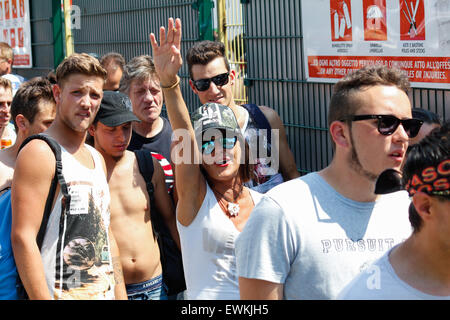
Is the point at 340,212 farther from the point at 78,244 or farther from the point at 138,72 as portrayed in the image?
the point at 138,72

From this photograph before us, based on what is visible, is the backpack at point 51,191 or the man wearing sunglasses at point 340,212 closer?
the man wearing sunglasses at point 340,212

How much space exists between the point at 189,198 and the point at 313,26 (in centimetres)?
236

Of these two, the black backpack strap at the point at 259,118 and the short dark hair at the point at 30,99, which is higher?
the short dark hair at the point at 30,99

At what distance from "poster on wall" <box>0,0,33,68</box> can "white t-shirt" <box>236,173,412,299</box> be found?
390 inches

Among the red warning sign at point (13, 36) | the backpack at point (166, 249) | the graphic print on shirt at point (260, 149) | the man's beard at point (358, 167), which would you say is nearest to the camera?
the man's beard at point (358, 167)

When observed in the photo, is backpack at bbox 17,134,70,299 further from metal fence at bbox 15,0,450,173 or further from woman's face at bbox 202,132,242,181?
metal fence at bbox 15,0,450,173

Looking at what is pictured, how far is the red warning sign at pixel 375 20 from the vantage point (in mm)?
4707

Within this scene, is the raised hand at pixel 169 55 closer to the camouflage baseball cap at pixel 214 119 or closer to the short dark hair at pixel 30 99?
the camouflage baseball cap at pixel 214 119

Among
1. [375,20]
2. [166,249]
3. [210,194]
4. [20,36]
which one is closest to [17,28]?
[20,36]

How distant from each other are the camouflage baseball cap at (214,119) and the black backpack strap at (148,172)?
88 centimetres

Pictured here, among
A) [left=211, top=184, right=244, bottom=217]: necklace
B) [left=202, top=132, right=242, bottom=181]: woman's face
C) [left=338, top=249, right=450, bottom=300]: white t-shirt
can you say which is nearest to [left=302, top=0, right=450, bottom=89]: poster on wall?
[left=202, top=132, right=242, bottom=181]: woman's face

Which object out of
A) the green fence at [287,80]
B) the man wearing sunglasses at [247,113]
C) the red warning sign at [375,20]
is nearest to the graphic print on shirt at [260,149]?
the man wearing sunglasses at [247,113]

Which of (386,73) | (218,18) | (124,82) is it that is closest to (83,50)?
(218,18)

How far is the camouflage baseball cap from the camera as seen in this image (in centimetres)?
380
